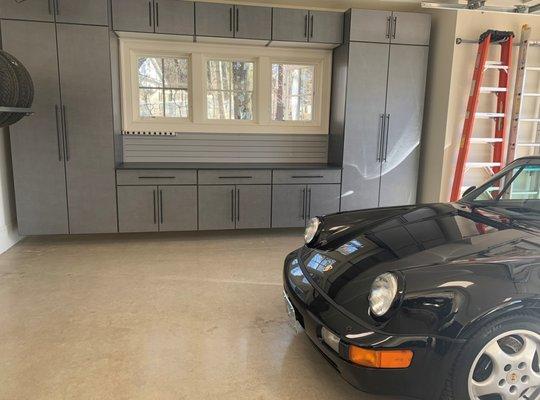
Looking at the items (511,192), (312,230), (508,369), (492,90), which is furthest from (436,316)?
(492,90)

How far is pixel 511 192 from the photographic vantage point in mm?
2469

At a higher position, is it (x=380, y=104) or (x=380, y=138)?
(x=380, y=104)

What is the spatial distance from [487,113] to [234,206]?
2808mm

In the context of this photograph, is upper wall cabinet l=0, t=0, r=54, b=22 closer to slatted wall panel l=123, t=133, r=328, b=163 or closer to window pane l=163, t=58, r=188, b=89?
window pane l=163, t=58, r=188, b=89

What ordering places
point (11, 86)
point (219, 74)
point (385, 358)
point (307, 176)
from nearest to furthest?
1. point (385, 358)
2. point (11, 86)
3. point (307, 176)
4. point (219, 74)

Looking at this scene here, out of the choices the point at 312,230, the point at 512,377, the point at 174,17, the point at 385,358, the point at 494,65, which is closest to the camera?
the point at 385,358

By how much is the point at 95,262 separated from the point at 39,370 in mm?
1656

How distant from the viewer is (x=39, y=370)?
6.31ft

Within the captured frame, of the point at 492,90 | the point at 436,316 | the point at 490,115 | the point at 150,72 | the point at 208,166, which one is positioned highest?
the point at 150,72

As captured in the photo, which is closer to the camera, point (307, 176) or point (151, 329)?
point (151, 329)

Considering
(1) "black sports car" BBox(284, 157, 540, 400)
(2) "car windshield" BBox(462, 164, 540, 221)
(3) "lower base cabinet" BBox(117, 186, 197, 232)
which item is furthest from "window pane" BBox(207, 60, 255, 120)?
(1) "black sports car" BBox(284, 157, 540, 400)

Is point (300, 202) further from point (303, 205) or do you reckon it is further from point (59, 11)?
point (59, 11)

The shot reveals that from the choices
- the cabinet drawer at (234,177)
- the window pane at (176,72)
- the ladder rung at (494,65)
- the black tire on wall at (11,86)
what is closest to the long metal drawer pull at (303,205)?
the cabinet drawer at (234,177)

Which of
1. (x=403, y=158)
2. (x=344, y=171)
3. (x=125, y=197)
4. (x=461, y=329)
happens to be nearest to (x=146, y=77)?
(x=125, y=197)
